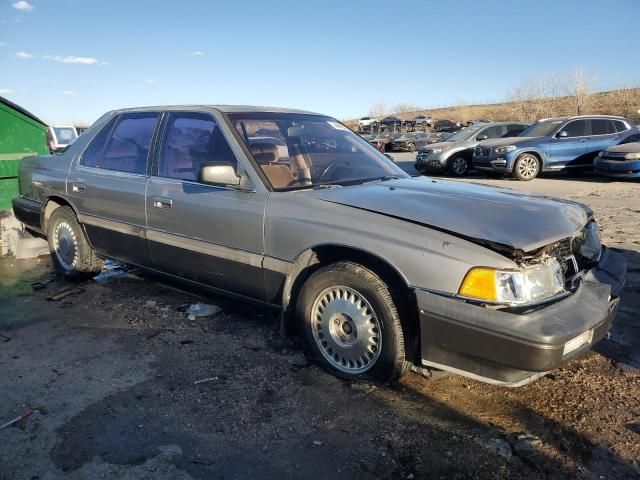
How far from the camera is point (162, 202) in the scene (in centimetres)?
387

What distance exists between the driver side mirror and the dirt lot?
1.14m

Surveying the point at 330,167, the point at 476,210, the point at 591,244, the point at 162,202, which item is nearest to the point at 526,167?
the point at 591,244

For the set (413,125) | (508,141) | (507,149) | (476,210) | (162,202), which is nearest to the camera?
(476,210)

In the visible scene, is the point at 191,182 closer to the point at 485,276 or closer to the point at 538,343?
the point at 485,276

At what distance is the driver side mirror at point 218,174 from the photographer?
331 centimetres

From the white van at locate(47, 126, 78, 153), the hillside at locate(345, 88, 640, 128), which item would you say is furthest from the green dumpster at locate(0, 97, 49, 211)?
the hillside at locate(345, 88, 640, 128)

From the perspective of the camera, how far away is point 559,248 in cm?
278

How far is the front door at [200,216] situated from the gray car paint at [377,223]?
1 centimetres

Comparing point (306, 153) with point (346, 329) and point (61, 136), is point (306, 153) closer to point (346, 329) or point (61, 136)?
point (346, 329)

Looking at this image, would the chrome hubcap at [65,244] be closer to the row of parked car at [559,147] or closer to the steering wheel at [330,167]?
the steering wheel at [330,167]

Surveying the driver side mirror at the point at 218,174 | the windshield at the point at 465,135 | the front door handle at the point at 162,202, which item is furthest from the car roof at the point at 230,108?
the windshield at the point at 465,135

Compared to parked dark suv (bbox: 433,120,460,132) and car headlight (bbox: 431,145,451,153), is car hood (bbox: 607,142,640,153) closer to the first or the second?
car headlight (bbox: 431,145,451,153)

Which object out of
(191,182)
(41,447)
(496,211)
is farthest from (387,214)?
(41,447)

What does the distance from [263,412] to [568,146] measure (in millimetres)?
12625
